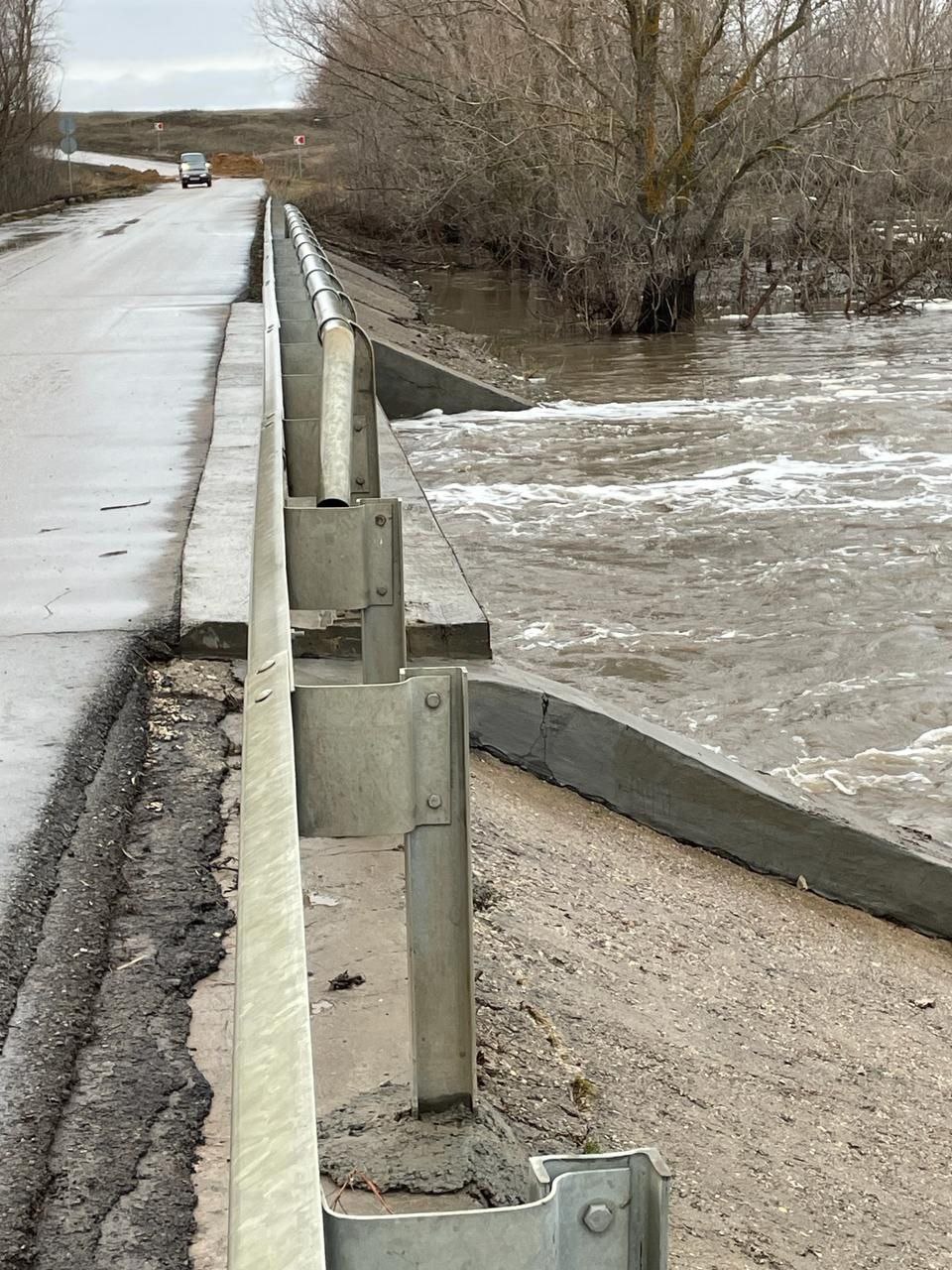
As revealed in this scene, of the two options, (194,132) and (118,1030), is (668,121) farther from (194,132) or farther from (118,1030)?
(194,132)

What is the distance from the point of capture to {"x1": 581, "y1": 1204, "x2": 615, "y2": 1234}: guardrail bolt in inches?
51.5

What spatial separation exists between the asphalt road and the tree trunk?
7216 mm

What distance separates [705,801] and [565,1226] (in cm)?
472

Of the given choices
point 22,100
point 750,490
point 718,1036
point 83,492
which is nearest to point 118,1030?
point 718,1036

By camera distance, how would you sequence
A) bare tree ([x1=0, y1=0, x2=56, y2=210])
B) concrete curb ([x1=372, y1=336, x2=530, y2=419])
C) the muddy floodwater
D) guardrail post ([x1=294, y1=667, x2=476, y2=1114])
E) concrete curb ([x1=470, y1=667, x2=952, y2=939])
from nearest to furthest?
guardrail post ([x1=294, y1=667, x2=476, y2=1114])
concrete curb ([x1=470, y1=667, x2=952, y2=939])
the muddy floodwater
concrete curb ([x1=372, y1=336, x2=530, y2=419])
bare tree ([x1=0, y1=0, x2=56, y2=210])

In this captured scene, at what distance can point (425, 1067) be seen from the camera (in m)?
2.73

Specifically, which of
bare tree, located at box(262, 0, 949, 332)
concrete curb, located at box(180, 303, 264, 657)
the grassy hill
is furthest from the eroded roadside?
the grassy hill

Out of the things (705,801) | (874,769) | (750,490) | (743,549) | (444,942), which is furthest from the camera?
(750,490)

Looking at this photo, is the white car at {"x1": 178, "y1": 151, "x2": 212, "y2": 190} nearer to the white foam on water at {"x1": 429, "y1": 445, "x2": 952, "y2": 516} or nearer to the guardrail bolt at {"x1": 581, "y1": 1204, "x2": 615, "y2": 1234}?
the white foam on water at {"x1": 429, "y1": 445, "x2": 952, "y2": 516}

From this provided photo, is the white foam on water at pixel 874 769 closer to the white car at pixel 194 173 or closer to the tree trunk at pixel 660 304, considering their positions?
the tree trunk at pixel 660 304

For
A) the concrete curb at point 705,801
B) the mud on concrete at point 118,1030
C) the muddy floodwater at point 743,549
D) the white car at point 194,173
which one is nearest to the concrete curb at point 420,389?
the muddy floodwater at point 743,549

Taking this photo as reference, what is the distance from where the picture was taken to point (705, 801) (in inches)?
235

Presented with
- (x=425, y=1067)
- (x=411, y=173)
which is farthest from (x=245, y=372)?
(x=411, y=173)

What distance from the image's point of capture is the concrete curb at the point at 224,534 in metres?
5.96
